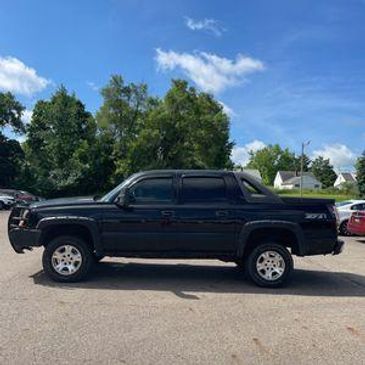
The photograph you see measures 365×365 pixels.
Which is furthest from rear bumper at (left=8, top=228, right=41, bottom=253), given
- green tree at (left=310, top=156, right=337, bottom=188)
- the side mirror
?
green tree at (left=310, top=156, right=337, bottom=188)

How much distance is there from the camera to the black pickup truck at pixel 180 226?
860 centimetres

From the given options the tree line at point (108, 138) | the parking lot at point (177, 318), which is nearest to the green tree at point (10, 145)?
the tree line at point (108, 138)

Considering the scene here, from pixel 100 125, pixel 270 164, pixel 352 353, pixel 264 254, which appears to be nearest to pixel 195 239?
pixel 264 254

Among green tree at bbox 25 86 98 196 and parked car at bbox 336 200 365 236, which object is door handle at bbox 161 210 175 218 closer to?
parked car at bbox 336 200 365 236

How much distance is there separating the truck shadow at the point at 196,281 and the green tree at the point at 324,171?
140 meters

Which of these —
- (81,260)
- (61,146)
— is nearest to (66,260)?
(81,260)

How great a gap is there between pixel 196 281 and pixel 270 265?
4.22 ft

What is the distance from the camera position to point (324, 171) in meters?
151

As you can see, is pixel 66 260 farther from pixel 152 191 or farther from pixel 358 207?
pixel 358 207

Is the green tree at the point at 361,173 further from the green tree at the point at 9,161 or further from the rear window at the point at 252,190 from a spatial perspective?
the rear window at the point at 252,190

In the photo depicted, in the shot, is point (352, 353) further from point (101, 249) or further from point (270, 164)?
point (270, 164)

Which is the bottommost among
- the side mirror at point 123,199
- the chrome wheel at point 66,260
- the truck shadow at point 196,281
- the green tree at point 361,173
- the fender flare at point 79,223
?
the truck shadow at point 196,281

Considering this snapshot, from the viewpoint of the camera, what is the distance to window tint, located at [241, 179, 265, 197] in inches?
349

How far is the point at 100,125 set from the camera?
6225 cm
